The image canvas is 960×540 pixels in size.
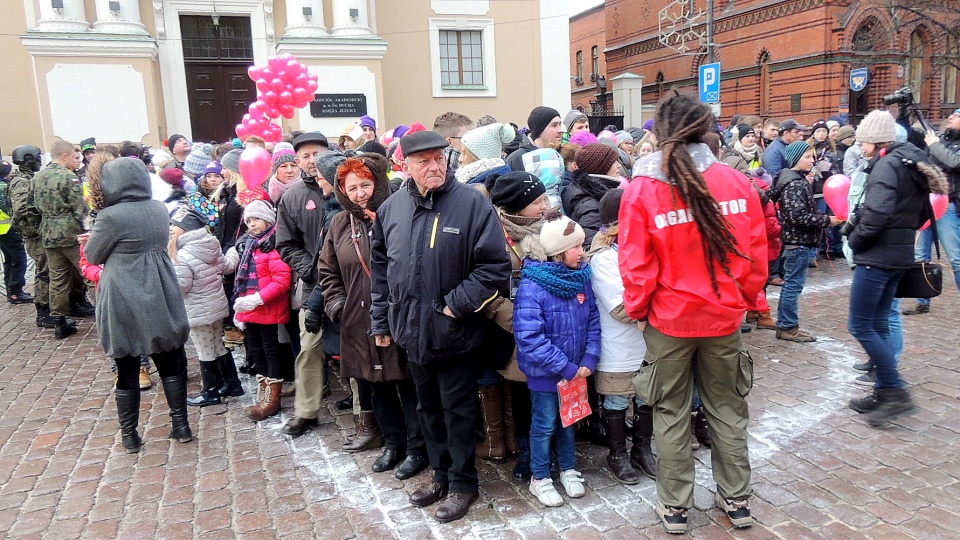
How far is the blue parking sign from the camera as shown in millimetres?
14484

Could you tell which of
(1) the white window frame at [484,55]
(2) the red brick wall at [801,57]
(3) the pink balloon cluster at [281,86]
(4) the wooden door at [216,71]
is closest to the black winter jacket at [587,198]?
(3) the pink balloon cluster at [281,86]

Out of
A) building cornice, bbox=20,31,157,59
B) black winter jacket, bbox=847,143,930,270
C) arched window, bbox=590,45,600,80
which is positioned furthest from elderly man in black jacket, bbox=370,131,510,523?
arched window, bbox=590,45,600,80

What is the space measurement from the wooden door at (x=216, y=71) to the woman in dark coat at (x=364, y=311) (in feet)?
51.6

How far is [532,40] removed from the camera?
20.8 metres

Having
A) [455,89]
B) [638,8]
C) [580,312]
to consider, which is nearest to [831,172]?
[580,312]

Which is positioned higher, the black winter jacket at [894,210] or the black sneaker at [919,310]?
the black winter jacket at [894,210]

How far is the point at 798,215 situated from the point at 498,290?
4.20 m

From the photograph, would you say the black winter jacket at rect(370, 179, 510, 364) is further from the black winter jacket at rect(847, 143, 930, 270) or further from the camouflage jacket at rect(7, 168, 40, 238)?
the camouflage jacket at rect(7, 168, 40, 238)

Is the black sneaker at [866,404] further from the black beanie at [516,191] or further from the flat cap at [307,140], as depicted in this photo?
the flat cap at [307,140]

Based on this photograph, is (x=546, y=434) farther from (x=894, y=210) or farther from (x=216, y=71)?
(x=216, y=71)

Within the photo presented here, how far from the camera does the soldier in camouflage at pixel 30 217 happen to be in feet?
26.6

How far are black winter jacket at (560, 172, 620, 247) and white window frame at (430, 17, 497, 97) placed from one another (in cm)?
1604

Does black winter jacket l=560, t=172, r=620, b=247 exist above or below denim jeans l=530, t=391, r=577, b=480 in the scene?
above

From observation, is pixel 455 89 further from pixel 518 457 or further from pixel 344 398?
pixel 518 457
